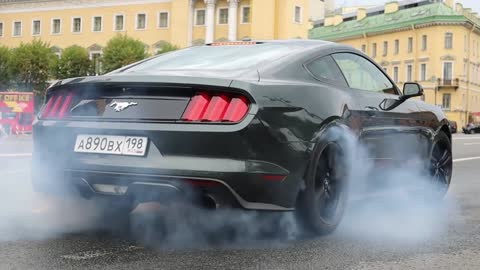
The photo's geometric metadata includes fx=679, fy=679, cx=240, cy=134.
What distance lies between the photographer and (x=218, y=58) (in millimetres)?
4652

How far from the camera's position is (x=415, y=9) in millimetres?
77312

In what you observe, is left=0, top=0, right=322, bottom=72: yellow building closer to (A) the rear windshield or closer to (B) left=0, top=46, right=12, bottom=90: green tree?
(B) left=0, top=46, right=12, bottom=90: green tree

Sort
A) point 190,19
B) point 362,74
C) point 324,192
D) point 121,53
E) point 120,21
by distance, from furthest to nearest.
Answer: point 120,21 → point 190,19 → point 121,53 → point 362,74 → point 324,192

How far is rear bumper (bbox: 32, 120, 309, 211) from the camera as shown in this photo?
3729 millimetres

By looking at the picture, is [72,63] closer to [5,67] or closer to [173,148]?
[5,67]

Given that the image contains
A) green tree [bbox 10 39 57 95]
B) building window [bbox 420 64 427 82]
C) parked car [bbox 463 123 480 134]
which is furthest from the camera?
building window [bbox 420 64 427 82]

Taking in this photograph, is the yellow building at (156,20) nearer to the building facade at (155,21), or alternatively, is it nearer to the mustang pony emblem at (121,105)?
the building facade at (155,21)

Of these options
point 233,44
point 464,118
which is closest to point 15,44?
point 464,118

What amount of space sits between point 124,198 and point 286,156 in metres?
0.97

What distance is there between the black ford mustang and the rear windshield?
2 cm

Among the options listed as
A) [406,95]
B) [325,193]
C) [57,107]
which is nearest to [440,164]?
[406,95]

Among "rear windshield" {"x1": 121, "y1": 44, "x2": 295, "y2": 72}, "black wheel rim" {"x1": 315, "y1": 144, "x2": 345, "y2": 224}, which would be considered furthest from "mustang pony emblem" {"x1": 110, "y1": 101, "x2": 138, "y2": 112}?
"black wheel rim" {"x1": 315, "y1": 144, "x2": 345, "y2": 224}

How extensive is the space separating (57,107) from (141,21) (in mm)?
76325

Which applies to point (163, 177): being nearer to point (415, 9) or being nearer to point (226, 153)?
point (226, 153)
